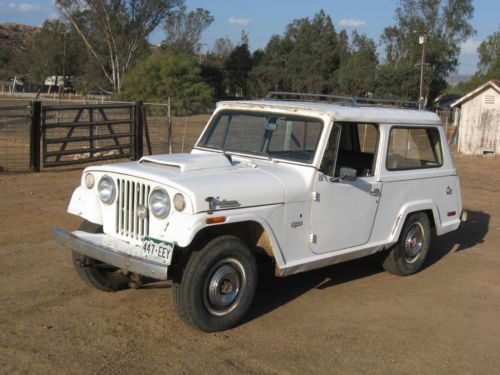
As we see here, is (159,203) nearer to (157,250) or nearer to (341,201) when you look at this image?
(157,250)

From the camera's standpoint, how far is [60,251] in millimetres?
6961

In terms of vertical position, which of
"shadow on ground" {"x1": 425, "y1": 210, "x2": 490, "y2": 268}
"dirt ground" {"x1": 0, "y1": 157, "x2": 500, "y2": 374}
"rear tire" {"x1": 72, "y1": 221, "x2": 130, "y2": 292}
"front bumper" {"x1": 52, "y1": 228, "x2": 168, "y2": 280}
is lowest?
"dirt ground" {"x1": 0, "y1": 157, "x2": 500, "y2": 374}

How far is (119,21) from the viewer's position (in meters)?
50.7

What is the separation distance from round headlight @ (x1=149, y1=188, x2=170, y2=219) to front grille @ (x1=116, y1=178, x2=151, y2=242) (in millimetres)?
107

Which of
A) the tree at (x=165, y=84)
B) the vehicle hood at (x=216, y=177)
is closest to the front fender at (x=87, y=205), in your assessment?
the vehicle hood at (x=216, y=177)

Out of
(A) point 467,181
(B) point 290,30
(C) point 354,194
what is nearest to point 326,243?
(C) point 354,194

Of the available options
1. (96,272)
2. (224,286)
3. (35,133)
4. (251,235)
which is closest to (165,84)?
(35,133)

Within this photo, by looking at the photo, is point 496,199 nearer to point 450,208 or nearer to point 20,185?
point 450,208

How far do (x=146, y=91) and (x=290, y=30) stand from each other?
98.7 feet

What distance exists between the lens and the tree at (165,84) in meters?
46.1

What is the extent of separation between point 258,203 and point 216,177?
40 cm

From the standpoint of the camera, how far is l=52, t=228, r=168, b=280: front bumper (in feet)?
14.4

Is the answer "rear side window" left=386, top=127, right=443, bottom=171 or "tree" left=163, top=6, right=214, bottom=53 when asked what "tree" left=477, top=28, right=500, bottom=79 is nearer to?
"tree" left=163, top=6, right=214, bottom=53

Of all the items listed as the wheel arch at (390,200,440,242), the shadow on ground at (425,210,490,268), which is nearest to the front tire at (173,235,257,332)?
the wheel arch at (390,200,440,242)
